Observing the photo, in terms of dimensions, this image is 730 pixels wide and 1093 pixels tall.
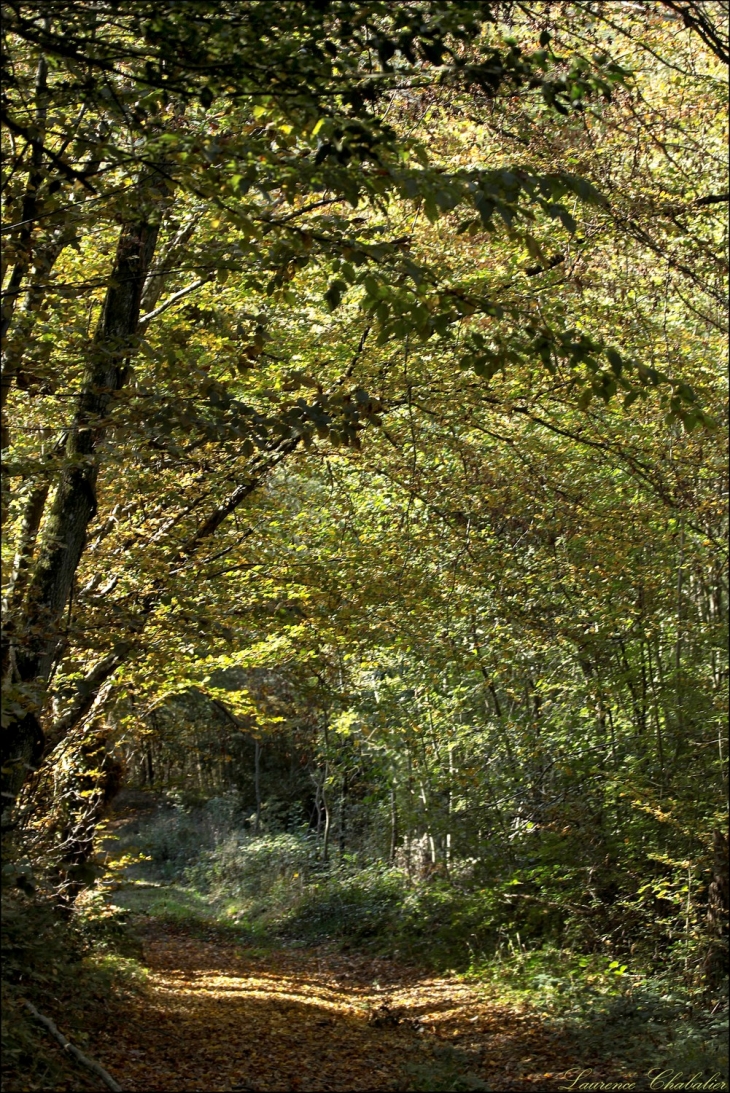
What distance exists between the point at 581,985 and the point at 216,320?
748 centimetres

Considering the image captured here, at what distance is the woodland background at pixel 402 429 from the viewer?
147 inches

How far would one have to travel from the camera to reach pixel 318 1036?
870cm

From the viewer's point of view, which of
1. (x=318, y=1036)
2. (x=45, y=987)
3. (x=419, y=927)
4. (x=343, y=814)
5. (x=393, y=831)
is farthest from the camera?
(x=343, y=814)

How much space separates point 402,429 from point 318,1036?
532 cm

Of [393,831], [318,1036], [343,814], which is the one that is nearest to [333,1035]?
[318,1036]

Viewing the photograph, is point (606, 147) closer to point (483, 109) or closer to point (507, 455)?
point (483, 109)

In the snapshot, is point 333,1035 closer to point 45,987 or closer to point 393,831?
point 45,987

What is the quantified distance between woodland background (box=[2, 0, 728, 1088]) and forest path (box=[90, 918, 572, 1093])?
776mm

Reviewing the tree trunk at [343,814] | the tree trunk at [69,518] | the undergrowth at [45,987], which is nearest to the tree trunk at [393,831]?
the tree trunk at [343,814]

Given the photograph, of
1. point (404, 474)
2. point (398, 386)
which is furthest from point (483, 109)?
point (404, 474)

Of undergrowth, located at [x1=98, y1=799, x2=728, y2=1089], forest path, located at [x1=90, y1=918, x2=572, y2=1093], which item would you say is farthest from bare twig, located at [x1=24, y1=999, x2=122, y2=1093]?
undergrowth, located at [x1=98, y1=799, x2=728, y2=1089]

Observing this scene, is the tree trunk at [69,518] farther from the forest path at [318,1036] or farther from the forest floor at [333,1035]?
the forest path at [318,1036]

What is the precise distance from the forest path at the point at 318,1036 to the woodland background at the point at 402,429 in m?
0.78

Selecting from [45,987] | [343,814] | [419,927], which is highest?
[343,814]
